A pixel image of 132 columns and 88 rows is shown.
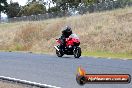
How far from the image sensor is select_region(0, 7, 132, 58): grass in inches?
1365

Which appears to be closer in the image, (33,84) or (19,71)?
(33,84)

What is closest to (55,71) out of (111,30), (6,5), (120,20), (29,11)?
(111,30)

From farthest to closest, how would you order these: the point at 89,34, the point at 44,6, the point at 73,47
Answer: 1. the point at 44,6
2. the point at 89,34
3. the point at 73,47

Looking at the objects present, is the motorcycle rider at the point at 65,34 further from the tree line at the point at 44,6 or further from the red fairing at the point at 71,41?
the tree line at the point at 44,6

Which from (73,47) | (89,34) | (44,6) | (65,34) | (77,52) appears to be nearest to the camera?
(77,52)

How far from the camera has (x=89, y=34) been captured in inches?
1599

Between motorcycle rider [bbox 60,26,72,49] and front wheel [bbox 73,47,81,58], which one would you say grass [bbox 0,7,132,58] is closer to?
front wheel [bbox 73,47,81,58]

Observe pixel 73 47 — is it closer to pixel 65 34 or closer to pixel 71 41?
pixel 71 41

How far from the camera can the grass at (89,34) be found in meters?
34.7

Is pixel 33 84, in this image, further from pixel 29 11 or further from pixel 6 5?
pixel 6 5

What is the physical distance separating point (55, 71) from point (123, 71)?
114 inches

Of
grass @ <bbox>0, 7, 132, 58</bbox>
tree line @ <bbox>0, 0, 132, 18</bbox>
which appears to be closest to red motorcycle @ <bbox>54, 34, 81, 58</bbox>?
grass @ <bbox>0, 7, 132, 58</bbox>

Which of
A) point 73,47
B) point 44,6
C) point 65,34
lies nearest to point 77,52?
point 73,47

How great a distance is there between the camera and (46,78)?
51.9ft
